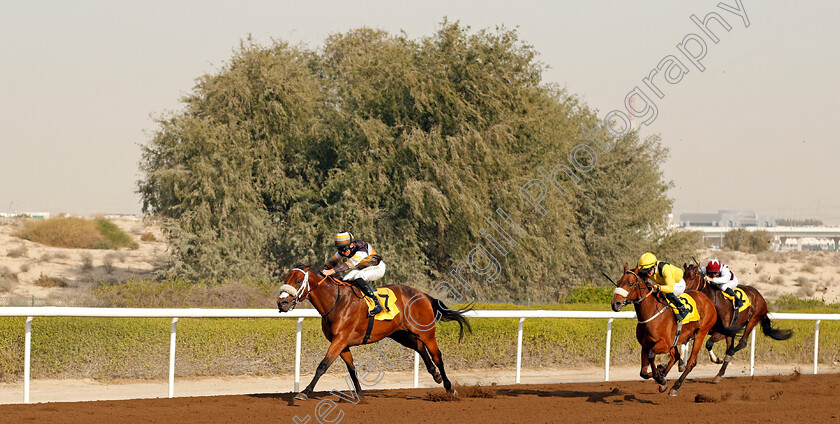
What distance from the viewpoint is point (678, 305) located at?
8.08 metres

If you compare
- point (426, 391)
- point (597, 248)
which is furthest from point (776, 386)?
point (597, 248)

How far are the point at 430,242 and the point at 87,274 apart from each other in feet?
36.9

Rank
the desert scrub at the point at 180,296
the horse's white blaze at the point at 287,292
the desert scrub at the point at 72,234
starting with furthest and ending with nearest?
the desert scrub at the point at 72,234
the desert scrub at the point at 180,296
the horse's white blaze at the point at 287,292

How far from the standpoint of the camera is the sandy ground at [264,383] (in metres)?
7.90

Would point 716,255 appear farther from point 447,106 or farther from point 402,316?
point 402,316

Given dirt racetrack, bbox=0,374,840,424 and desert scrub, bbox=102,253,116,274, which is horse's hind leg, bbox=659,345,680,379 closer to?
dirt racetrack, bbox=0,374,840,424

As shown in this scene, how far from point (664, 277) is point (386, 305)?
2624 millimetres

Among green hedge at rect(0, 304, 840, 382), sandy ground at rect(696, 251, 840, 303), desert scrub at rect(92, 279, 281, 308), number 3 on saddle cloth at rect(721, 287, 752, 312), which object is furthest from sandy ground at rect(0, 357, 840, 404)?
sandy ground at rect(696, 251, 840, 303)

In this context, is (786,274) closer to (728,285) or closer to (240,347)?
(728,285)

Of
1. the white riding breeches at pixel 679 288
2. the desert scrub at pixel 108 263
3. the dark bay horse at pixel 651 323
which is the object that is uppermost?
the white riding breeches at pixel 679 288

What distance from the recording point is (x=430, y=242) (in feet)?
52.7

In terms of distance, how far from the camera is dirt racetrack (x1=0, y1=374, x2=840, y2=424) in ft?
20.3

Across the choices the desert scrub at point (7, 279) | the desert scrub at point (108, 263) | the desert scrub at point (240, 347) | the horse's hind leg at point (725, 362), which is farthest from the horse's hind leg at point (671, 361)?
the desert scrub at point (108, 263)

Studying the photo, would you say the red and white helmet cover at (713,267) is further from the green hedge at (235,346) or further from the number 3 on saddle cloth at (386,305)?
the number 3 on saddle cloth at (386,305)
